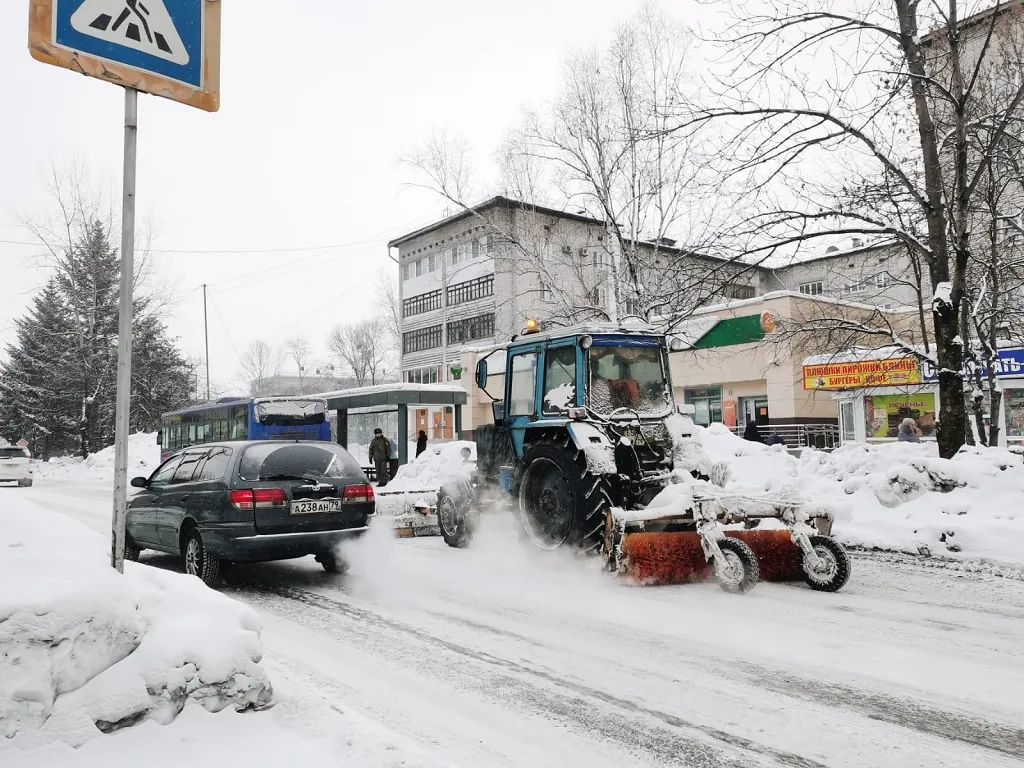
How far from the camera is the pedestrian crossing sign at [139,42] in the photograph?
Result: 130 inches

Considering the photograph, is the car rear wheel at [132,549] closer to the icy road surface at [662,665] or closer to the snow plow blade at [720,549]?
the icy road surface at [662,665]

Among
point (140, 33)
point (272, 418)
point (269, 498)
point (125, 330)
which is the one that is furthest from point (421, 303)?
point (125, 330)

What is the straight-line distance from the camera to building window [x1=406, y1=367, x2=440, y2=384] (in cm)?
5296

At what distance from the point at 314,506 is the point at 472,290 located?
42.4 m

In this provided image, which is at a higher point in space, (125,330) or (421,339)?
(421,339)

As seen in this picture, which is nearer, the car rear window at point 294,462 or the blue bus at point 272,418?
the car rear window at point 294,462

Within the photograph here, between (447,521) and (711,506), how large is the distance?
14.2 ft

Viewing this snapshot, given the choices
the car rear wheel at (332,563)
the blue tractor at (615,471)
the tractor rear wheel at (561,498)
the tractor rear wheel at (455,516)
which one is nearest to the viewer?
the blue tractor at (615,471)

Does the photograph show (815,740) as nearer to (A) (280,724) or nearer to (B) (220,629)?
(A) (280,724)

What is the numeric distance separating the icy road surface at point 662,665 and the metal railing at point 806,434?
69.6 feet

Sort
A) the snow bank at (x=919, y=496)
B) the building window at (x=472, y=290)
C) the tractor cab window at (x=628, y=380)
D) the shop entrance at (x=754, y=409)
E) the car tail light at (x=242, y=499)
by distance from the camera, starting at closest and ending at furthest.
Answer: the car tail light at (x=242, y=499)
the tractor cab window at (x=628, y=380)
the snow bank at (x=919, y=496)
the shop entrance at (x=754, y=409)
the building window at (x=472, y=290)

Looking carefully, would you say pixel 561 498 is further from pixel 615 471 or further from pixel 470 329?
pixel 470 329

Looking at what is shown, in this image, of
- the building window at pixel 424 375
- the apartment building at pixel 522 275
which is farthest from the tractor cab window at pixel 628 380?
the building window at pixel 424 375

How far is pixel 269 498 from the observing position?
7.33 metres
